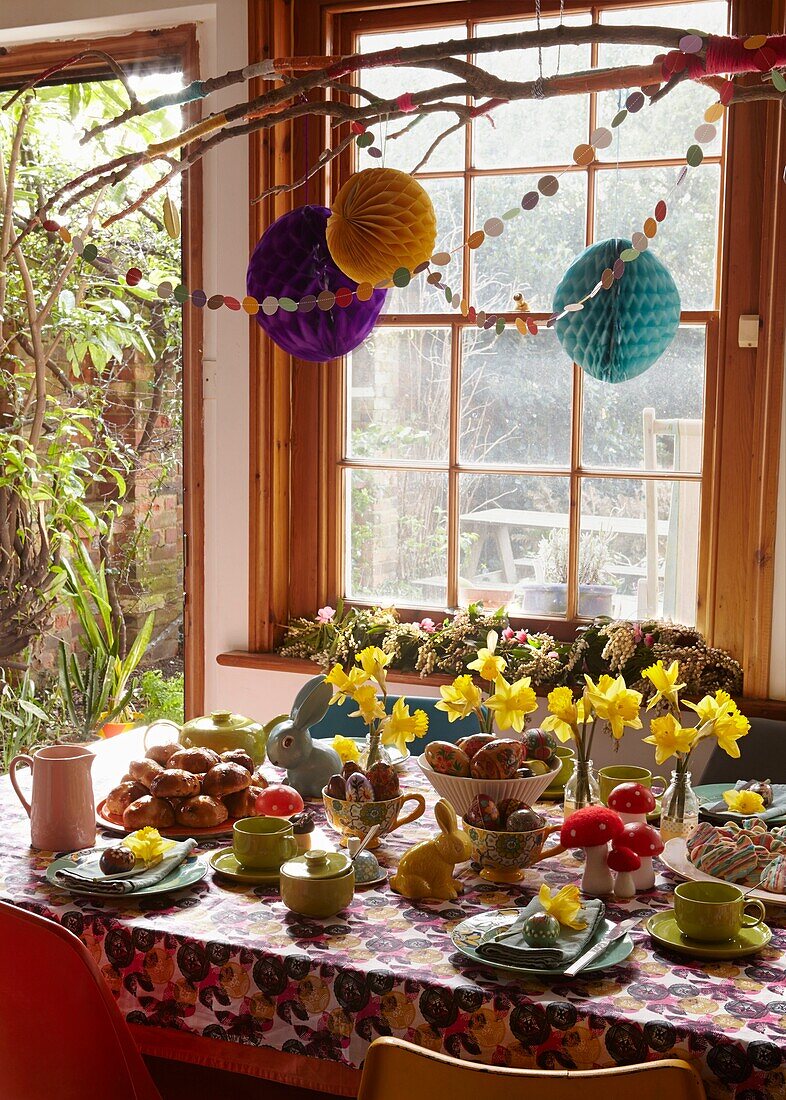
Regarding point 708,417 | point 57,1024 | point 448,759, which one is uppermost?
point 708,417

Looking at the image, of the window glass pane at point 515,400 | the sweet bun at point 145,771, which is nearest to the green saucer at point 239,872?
the sweet bun at point 145,771

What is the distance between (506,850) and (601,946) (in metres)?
0.27

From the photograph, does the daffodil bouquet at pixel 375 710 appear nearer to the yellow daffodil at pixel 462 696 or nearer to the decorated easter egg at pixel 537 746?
the yellow daffodil at pixel 462 696

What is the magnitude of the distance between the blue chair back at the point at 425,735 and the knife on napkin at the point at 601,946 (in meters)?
0.97

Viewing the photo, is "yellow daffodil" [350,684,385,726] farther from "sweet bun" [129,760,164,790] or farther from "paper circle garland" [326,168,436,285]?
"paper circle garland" [326,168,436,285]

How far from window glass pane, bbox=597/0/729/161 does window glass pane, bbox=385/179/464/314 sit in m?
0.41

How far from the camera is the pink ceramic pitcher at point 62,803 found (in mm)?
1816

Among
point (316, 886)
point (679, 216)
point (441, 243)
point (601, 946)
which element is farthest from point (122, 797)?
point (679, 216)

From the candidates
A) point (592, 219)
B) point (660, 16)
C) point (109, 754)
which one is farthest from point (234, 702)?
point (660, 16)

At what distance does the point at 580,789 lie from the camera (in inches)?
77.0

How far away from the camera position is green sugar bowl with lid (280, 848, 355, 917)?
1.58 m

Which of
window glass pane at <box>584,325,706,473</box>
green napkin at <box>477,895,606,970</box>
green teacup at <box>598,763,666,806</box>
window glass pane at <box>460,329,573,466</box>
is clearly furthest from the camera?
window glass pane at <box>460,329,573,466</box>

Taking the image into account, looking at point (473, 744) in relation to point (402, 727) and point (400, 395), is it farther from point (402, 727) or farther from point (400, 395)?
point (400, 395)

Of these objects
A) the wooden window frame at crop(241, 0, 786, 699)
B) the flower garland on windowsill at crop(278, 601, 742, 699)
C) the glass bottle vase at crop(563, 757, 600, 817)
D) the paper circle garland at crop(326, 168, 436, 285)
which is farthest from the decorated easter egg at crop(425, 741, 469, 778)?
the wooden window frame at crop(241, 0, 786, 699)
